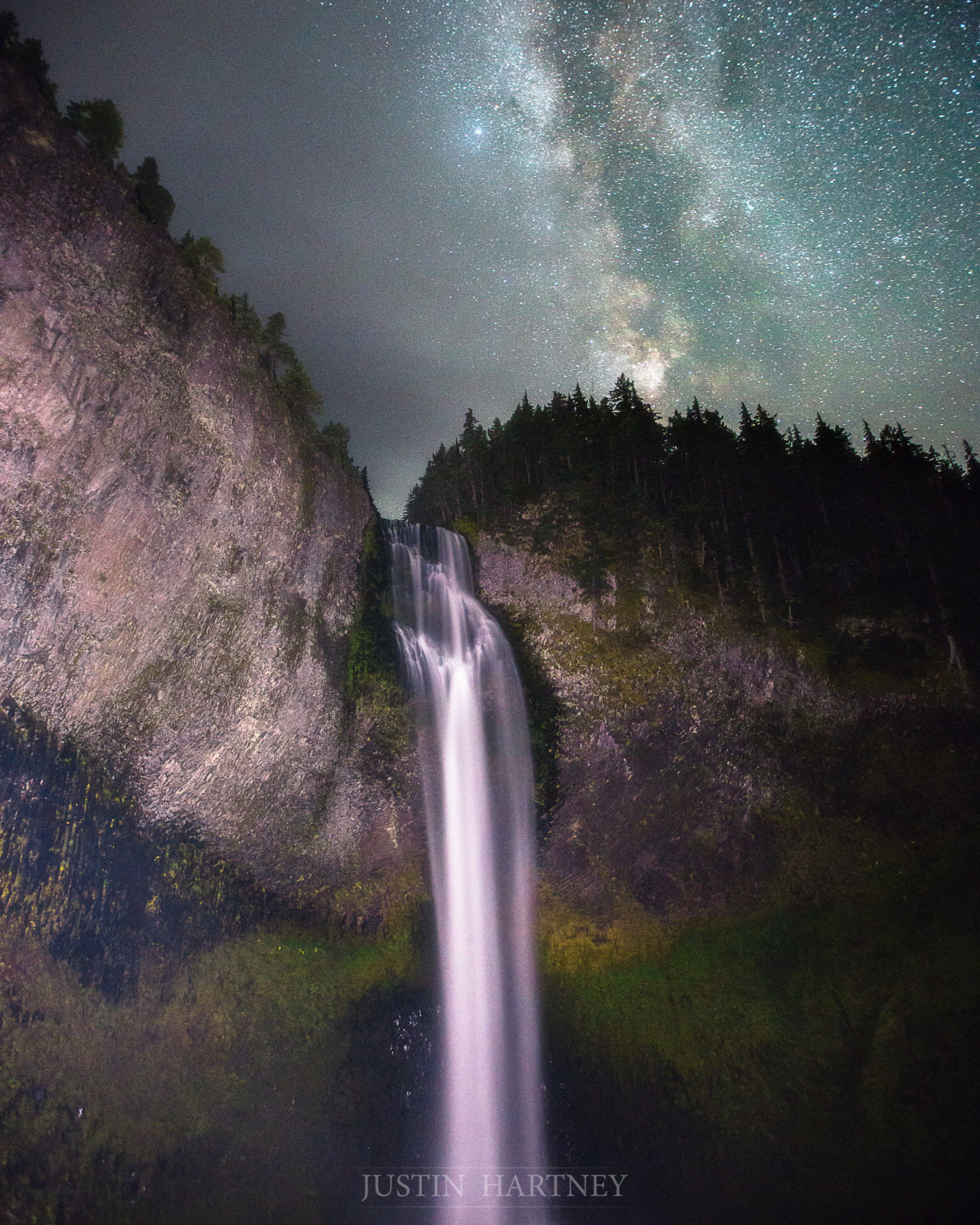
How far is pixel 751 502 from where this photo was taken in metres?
30.2

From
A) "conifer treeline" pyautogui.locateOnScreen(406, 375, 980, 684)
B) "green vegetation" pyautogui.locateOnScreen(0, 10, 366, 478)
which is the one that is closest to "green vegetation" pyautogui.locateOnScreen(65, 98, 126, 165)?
"green vegetation" pyautogui.locateOnScreen(0, 10, 366, 478)

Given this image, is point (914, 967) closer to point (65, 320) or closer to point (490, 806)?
point (490, 806)

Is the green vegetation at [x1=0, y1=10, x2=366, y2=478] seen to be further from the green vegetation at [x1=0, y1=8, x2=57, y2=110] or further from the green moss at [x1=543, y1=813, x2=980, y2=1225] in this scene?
the green moss at [x1=543, y1=813, x2=980, y2=1225]

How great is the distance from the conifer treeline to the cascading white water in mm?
6706

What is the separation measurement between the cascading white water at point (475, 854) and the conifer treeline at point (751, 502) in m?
6.71

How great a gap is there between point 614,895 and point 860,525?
872 inches

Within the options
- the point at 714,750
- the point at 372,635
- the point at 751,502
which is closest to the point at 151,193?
the point at 372,635

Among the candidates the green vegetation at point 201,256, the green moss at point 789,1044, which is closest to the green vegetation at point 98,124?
the green vegetation at point 201,256

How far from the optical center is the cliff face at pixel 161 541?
12234mm

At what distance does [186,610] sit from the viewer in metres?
15.4

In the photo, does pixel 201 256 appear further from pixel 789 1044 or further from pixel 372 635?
pixel 789 1044

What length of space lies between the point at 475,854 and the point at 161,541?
13.3 m

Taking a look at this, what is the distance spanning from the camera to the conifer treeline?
2683 cm

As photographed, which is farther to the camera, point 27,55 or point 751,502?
point 751,502
